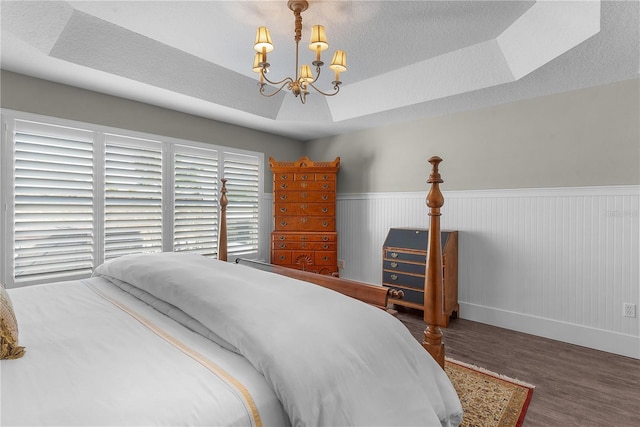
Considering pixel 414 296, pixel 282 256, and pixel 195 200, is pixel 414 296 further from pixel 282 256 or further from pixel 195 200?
pixel 195 200

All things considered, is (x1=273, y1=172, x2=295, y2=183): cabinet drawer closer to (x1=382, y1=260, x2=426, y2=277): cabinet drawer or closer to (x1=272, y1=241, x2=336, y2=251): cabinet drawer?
(x1=272, y1=241, x2=336, y2=251): cabinet drawer

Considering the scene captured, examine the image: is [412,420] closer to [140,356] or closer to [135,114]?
[140,356]

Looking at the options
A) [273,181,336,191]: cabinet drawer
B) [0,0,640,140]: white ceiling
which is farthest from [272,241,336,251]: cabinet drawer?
[0,0,640,140]: white ceiling

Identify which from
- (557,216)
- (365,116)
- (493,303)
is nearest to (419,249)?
(493,303)

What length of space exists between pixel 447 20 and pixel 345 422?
2.73 meters

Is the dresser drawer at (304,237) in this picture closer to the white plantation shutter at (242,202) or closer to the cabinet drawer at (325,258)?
the cabinet drawer at (325,258)

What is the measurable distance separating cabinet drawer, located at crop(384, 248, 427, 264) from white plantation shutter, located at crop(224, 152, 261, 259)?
1.90 meters

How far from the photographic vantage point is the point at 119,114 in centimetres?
346

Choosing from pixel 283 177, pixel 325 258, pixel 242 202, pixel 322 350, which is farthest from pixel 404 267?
pixel 322 350

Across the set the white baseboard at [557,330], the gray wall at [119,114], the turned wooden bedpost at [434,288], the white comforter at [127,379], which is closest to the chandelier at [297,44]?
the turned wooden bedpost at [434,288]

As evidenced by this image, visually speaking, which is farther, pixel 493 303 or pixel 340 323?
pixel 493 303

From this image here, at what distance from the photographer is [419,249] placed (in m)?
3.60

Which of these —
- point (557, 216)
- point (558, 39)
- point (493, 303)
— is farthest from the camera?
point (493, 303)

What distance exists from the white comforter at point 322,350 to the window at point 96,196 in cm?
229
